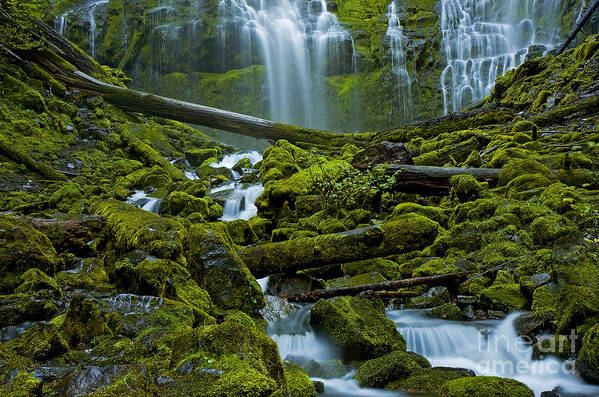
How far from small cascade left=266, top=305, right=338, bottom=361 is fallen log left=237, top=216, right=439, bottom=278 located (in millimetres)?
788

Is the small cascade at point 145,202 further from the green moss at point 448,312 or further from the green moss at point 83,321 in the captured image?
the green moss at point 448,312

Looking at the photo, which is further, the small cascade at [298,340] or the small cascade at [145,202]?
the small cascade at [145,202]

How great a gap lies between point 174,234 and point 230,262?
635mm

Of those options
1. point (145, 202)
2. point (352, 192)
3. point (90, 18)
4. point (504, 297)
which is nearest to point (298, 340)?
point (504, 297)

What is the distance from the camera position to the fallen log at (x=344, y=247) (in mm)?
4110

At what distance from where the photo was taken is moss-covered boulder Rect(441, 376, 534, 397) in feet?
6.57

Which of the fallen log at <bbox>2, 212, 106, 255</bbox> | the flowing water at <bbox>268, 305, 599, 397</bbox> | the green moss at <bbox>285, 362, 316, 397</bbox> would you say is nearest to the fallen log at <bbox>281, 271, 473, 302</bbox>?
the flowing water at <bbox>268, 305, 599, 397</bbox>

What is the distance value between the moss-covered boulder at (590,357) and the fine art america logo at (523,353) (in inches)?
5.1

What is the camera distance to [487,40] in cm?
2367

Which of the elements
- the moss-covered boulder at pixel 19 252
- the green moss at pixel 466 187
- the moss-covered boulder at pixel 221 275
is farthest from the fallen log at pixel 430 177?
the moss-covered boulder at pixel 19 252

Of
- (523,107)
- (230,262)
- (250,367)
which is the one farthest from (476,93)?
(250,367)

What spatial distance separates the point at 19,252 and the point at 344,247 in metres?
3.18

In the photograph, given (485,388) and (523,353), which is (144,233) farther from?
(523,353)

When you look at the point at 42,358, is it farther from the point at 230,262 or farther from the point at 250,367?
the point at 230,262
